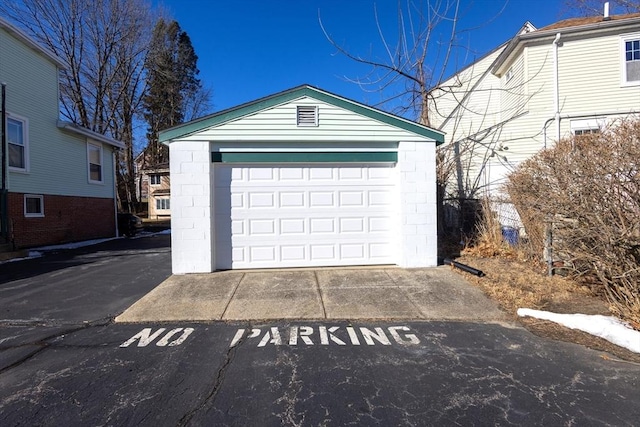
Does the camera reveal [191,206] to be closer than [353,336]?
No

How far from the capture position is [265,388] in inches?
120

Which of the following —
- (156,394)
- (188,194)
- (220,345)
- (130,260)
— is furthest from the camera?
(130,260)

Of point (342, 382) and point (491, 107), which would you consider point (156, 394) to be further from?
point (491, 107)

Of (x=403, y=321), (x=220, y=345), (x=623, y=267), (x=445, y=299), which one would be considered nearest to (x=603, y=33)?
(x=623, y=267)

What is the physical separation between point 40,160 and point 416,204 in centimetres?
1327

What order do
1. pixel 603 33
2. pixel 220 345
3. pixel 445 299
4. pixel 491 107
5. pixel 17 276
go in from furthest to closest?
pixel 491 107 → pixel 603 33 → pixel 17 276 → pixel 445 299 → pixel 220 345

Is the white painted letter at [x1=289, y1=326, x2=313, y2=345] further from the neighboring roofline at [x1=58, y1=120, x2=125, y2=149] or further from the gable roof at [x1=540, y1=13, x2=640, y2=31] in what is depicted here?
the neighboring roofline at [x1=58, y1=120, x2=125, y2=149]

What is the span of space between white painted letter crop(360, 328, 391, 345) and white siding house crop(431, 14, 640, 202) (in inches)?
328

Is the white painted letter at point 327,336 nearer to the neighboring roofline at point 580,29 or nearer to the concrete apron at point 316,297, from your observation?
the concrete apron at point 316,297

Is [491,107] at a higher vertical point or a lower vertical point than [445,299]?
higher

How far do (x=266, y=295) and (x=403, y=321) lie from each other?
221 cm

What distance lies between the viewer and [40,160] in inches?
492

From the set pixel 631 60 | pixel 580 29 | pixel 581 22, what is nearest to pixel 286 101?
pixel 580 29

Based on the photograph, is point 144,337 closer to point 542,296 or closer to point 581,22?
point 542,296
